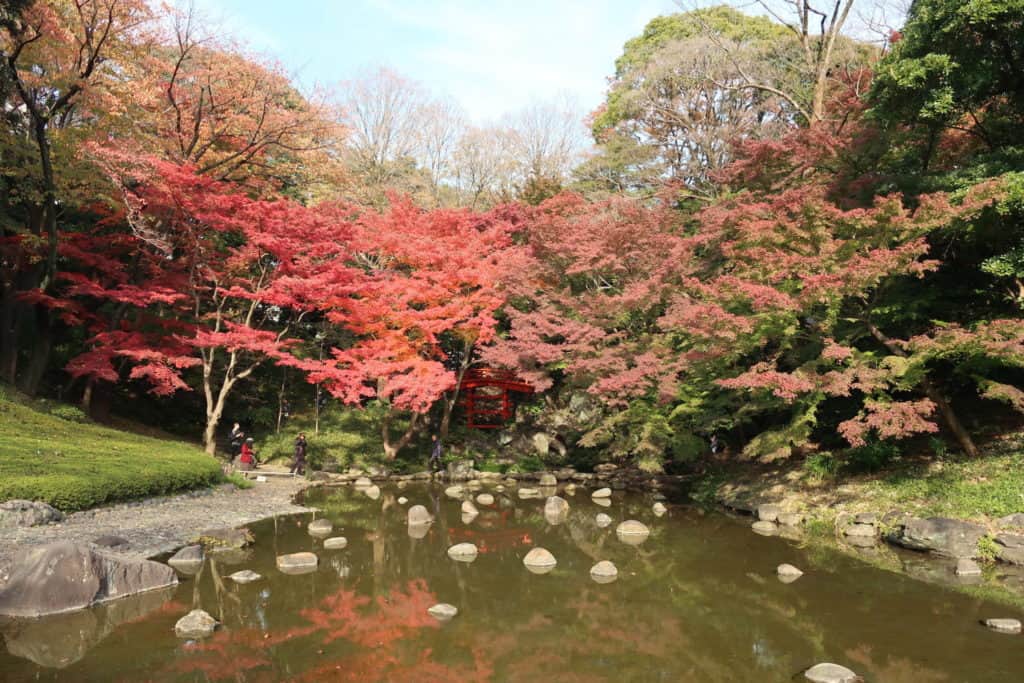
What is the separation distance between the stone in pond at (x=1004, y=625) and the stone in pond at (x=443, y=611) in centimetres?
622

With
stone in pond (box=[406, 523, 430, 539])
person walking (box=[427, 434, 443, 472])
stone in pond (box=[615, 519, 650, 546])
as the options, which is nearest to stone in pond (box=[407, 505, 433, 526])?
stone in pond (box=[406, 523, 430, 539])

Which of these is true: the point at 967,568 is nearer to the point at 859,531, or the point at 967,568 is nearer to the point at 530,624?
the point at 859,531

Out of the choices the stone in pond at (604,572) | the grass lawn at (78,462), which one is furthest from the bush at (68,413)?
the stone in pond at (604,572)

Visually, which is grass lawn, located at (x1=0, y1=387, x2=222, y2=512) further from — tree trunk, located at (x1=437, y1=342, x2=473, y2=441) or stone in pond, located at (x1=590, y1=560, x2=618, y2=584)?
stone in pond, located at (x1=590, y1=560, x2=618, y2=584)

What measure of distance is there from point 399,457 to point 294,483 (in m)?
4.63

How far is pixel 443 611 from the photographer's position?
7.83m

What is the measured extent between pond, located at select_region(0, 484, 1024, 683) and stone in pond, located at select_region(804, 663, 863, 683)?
0.26 meters

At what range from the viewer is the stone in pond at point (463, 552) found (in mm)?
10609

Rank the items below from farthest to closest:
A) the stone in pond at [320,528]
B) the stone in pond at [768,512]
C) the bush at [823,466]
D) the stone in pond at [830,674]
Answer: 1. the bush at [823,466]
2. the stone in pond at [768,512]
3. the stone in pond at [320,528]
4. the stone in pond at [830,674]

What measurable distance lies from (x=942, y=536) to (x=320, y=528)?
11.0 meters

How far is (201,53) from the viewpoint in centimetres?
2002

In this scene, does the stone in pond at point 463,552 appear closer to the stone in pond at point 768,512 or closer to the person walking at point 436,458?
the stone in pond at point 768,512

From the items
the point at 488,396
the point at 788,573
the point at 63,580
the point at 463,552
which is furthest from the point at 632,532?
the point at 488,396

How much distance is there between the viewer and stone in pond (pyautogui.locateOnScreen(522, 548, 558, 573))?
1009 centimetres
